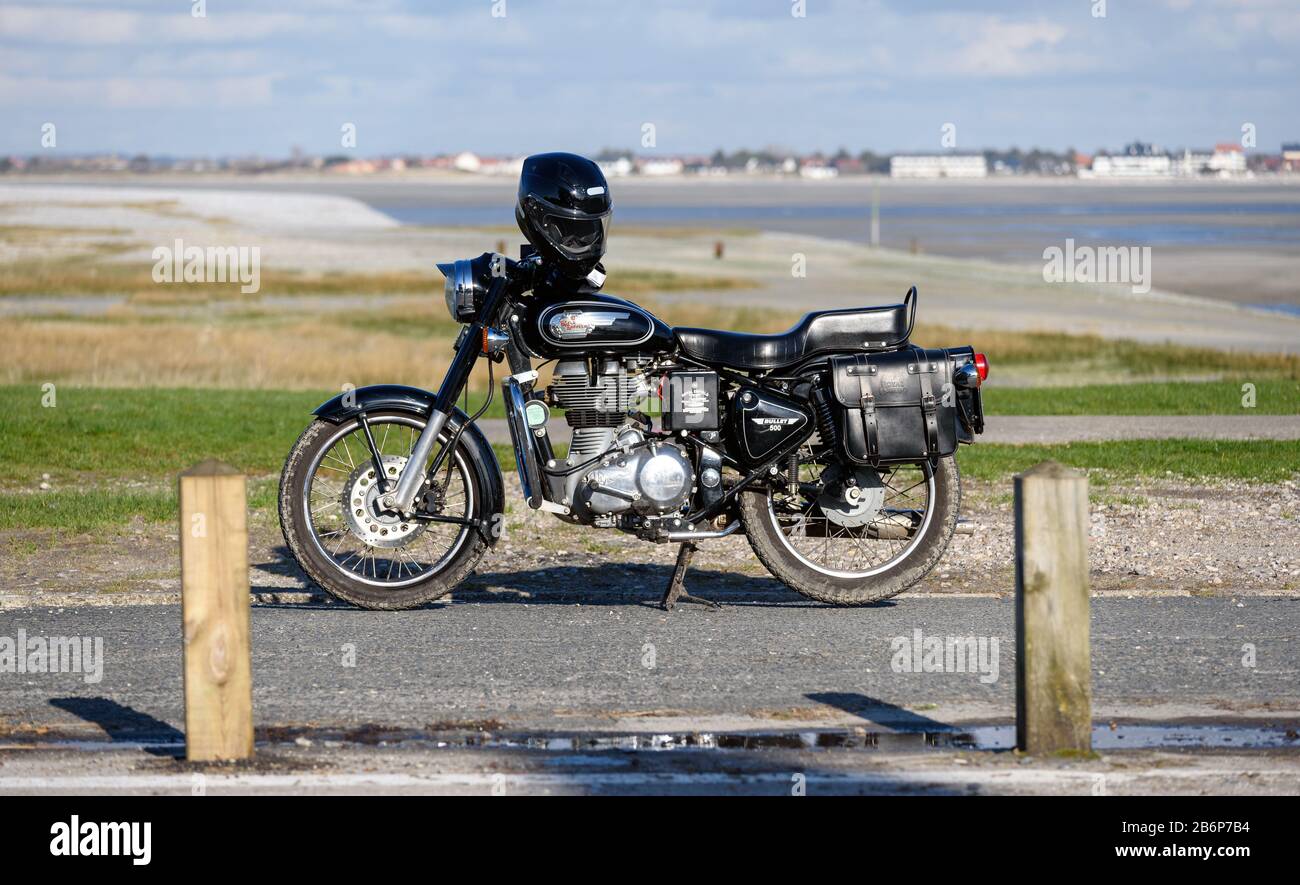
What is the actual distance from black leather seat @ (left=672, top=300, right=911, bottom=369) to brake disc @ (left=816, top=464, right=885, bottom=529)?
0.60 m

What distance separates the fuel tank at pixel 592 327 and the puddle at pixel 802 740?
226 centimetres

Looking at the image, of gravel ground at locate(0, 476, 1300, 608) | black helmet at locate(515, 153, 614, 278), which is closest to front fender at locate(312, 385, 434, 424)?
black helmet at locate(515, 153, 614, 278)

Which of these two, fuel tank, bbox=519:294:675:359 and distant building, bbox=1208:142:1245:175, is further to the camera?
distant building, bbox=1208:142:1245:175

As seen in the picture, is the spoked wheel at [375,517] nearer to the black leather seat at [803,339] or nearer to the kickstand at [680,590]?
the kickstand at [680,590]

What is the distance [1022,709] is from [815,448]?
2.62m

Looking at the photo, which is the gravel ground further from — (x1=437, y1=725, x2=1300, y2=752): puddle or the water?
the water

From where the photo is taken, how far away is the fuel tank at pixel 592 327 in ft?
24.6

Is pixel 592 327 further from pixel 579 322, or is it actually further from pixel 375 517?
pixel 375 517

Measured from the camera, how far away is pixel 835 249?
68.6 metres
